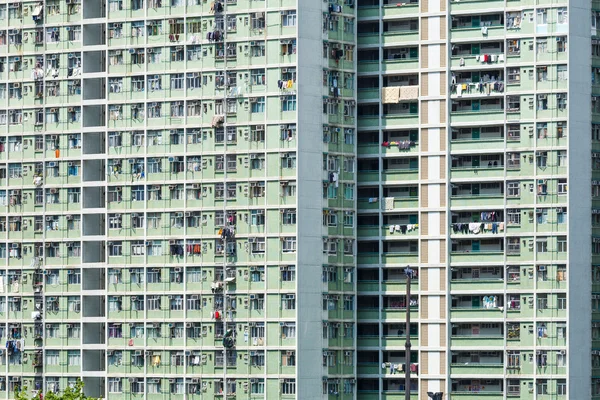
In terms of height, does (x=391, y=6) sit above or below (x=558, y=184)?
above

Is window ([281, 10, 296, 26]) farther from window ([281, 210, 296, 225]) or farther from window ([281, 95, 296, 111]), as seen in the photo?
window ([281, 210, 296, 225])

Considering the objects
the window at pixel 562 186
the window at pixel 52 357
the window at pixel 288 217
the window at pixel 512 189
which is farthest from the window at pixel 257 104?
the window at pixel 52 357

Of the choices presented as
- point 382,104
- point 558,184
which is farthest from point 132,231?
point 558,184

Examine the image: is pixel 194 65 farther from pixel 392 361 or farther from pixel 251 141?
pixel 392 361

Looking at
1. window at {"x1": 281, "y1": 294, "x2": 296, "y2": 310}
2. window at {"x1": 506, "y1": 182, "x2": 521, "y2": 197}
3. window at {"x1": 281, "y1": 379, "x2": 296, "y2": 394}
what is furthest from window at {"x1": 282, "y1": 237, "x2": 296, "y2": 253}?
window at {"x1": 506, "y1": 182, "x2": 521, "y2": 197}

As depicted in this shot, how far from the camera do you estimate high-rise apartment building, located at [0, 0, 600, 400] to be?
4365 inches

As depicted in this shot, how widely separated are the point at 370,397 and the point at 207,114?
21843mm

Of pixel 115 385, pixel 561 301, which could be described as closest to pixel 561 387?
pixel 561 301

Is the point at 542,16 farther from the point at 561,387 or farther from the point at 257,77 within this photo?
the point at 561,387

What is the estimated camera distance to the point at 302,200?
110625 mm

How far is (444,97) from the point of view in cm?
11481

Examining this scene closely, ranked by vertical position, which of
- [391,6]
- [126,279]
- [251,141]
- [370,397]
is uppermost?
[391,6]

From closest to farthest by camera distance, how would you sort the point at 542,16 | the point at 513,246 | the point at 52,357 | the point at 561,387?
the point at 561,387 → the point at 542,16 → the point at 513,246 → the point at 52,357

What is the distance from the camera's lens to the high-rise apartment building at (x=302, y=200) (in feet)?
364
